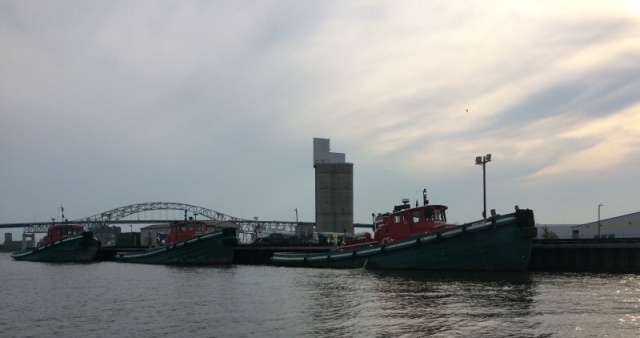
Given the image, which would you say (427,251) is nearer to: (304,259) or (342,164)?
(304,259)

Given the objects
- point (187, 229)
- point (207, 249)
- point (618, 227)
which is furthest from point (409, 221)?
point (618, 227)

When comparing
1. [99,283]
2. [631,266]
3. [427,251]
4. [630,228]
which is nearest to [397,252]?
[427,251]

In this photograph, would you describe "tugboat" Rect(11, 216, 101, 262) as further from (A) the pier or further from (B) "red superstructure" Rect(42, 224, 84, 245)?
(A) the pier

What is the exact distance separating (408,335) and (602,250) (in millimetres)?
25541

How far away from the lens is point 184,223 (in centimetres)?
5919

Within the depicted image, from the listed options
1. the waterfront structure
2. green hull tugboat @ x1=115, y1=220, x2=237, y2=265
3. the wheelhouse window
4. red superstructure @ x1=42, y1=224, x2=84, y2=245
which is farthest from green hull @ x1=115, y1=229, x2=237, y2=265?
the waterfront structure

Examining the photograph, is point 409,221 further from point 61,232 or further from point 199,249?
point 61,232

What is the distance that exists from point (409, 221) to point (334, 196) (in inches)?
3776

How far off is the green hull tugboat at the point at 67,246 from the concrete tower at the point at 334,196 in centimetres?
7084

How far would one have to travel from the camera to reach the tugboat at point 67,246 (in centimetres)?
6562

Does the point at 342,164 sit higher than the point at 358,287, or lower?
higher

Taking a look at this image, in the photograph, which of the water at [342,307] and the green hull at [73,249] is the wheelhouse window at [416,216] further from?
the green hull at [73,249]

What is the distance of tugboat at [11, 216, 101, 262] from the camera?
65.6 m

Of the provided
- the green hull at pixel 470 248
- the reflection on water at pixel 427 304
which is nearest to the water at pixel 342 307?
the reflection on water at pixel 427 304
